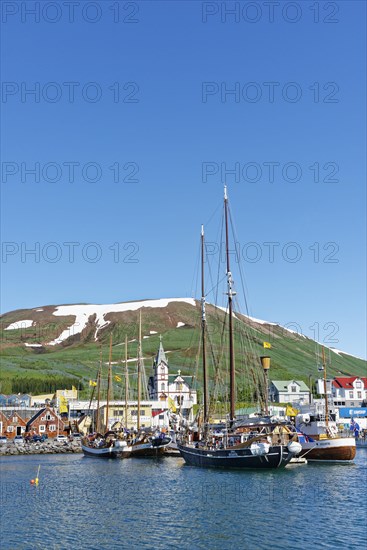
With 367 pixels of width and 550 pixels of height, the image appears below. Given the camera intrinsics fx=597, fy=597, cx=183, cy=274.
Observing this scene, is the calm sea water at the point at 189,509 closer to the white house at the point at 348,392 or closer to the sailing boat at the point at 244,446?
the sailing boat at the point at 244,446

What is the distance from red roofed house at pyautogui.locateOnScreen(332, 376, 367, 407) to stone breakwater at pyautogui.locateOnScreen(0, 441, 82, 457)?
90.0 meters

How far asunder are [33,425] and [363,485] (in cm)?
10374

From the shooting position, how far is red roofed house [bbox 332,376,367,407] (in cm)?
17988

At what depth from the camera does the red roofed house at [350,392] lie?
180 m

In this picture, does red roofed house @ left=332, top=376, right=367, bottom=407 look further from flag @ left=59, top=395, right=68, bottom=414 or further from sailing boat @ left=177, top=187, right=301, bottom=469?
sailing boat @ left=177, top=187, right=301, bottom=469

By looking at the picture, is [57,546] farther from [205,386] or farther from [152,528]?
[205,386]

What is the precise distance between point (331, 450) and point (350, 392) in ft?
361

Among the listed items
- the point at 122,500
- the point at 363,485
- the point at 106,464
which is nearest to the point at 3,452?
the point at 106,464

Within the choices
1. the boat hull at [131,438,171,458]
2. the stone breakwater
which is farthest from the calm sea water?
the stone breakwater

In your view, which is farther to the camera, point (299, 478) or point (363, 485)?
point (299, 478)

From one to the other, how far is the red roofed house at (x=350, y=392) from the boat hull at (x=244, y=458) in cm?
11989

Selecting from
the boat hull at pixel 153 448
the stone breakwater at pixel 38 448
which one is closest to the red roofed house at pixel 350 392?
the stone breakwater at pixel 38 448

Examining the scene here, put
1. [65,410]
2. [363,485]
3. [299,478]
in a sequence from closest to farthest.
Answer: [363,485] < [299,478] < [65,410]

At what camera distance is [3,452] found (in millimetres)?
109562
